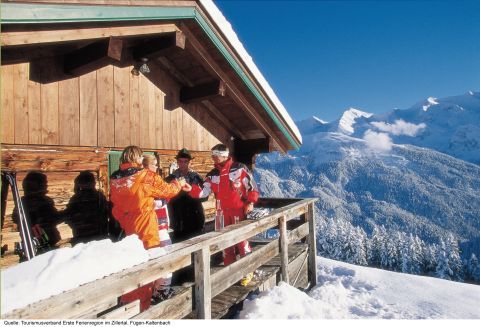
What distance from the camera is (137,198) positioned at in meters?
3.70

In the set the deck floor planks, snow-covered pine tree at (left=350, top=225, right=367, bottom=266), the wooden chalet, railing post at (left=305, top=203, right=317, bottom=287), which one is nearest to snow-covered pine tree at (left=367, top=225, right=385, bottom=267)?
snow-covered pine tree at (left=350, top=225, right=367, bottom=266)

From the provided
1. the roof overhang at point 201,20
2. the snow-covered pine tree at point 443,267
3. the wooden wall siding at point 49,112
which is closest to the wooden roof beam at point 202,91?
the roof overhang at point 201,20

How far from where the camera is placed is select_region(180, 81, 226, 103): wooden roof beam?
638 cm

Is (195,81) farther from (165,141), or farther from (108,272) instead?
(108,272)

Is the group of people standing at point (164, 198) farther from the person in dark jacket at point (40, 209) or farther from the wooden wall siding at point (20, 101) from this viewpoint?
the wooden wall siding at point (20, 101)

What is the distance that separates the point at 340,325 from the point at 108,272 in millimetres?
2539

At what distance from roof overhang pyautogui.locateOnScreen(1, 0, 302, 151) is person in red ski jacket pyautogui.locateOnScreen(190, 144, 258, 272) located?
1.68 metres

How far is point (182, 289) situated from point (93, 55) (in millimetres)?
3183

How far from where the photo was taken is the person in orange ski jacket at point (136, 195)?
12.1 feet

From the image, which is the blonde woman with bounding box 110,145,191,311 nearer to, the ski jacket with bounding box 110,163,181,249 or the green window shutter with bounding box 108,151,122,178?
the ski jacket with bounding box 110,163,181,249

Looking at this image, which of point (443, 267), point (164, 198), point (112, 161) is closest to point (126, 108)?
point (112, 161)

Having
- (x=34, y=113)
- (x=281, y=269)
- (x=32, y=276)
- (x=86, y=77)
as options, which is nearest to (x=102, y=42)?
(x=86, y=77)

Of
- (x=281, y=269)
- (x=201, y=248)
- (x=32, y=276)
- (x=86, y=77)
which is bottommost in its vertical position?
(x=281, y=269)

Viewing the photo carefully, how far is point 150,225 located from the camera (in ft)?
12.5
